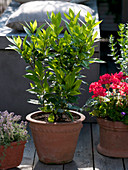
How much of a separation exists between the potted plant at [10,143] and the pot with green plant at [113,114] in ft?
1.92

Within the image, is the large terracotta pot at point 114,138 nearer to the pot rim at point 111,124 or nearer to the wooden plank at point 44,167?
the pot rim at point 111,124

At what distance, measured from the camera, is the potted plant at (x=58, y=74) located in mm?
2684

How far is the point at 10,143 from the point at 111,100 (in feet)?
2.84

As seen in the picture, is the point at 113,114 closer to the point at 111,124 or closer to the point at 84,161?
the point at 111,124

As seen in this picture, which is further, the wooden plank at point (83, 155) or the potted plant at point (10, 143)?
the wooden plank at point (83, 155)

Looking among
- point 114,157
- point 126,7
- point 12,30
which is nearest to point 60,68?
point 114,157

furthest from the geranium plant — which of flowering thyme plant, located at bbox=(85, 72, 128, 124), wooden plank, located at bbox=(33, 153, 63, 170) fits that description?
wooden plank, located at bbox=(33, 153, 63, 170)

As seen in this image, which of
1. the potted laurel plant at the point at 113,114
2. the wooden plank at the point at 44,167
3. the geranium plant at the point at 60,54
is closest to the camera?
the geranium plant at the point at 60,54

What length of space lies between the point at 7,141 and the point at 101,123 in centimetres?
76

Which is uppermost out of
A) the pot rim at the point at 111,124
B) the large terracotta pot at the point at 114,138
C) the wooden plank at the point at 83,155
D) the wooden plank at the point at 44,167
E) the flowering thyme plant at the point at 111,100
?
the flowering thyme plant at the point at 111,100

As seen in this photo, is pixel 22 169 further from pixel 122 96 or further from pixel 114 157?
pixel 122 96

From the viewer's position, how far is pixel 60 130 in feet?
8.98

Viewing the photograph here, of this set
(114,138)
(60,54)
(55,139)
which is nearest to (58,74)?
(60,54)

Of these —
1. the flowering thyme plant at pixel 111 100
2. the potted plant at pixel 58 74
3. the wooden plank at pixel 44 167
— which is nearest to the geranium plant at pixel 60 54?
the potted plant at pixel 58 74
